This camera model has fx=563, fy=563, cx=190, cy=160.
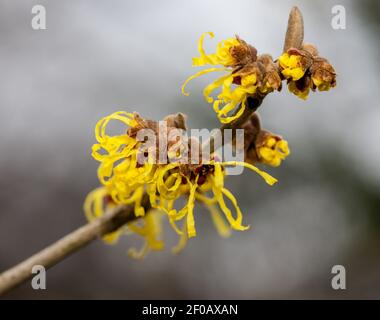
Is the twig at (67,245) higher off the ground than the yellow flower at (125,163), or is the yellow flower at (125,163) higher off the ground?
the yellow flower at (125,163)

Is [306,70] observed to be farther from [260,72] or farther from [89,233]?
[89,233]

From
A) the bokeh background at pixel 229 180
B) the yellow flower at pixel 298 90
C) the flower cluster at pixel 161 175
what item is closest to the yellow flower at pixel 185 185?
the flower cluster at pixel 161 175

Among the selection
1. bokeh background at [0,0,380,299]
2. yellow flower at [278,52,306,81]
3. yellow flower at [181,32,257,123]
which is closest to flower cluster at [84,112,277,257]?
yellow flower at [181,32,257,123]

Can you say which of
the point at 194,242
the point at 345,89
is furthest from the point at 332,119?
the point at 194,242

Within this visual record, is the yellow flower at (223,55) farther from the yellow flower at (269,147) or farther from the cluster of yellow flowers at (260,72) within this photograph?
the yellow flower at (269,147)

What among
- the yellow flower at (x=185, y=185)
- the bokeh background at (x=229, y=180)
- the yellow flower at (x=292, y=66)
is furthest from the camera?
the bokeh background at (x=229, y=180)

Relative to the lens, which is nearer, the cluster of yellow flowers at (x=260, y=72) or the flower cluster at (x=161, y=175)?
the cluster of yellow flowers at (x=260, y=72)

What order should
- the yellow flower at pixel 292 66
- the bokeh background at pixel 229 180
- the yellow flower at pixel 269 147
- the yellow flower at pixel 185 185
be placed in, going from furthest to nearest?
the bokeh background at pixel 229 180 < the yellow flower at pixel 269 147 < the yellow flower at pixel 185 185 < the yellow flower at pixel 292 66
